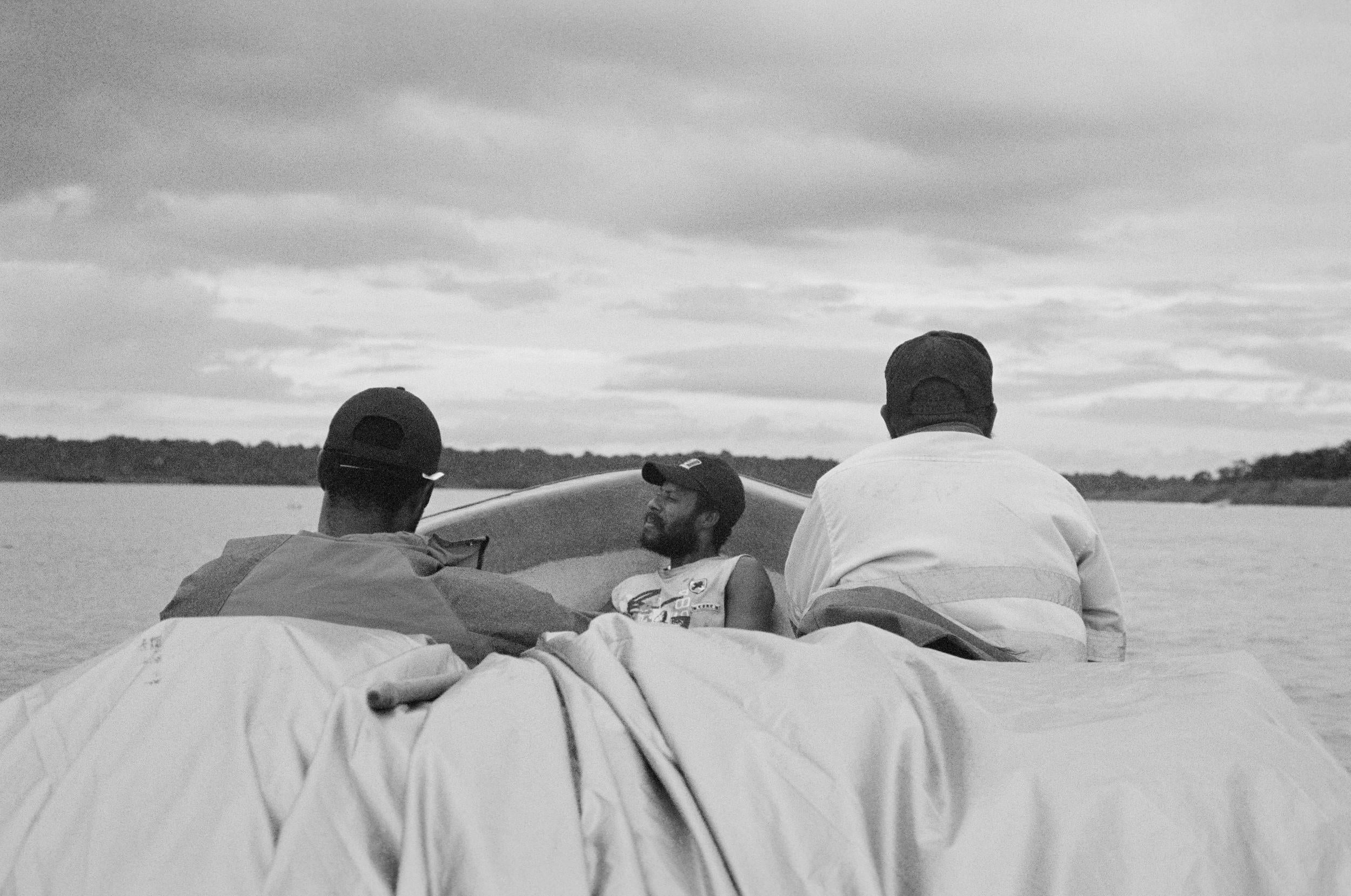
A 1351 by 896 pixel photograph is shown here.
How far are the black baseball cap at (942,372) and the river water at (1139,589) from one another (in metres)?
0.74

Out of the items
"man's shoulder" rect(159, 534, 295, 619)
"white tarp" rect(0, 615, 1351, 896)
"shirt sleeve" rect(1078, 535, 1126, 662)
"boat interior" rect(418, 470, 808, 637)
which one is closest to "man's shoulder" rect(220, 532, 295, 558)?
"man's shoulder" rect(159, 534, 295, 619)

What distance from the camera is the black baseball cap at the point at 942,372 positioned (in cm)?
286

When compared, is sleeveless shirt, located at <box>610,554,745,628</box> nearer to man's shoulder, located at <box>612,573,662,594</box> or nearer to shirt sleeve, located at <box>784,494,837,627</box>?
man's shoulder, located at <box>612,573,662,594</box>

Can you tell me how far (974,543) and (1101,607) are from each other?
1.44 feet

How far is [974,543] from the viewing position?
254 cm

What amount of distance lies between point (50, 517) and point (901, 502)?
136ft

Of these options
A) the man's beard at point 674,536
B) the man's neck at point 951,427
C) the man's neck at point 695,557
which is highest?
the man's neck at point 951,427

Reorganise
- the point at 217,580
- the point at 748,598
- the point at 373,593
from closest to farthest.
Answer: the point at 373,593, the point at 217,580, the point at 748,598

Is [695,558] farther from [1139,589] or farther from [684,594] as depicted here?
[1139,589]

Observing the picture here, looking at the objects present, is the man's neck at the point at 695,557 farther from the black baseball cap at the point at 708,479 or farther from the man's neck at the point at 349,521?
→ the man's neck at the point at 349,521

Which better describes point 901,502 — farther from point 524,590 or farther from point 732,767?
point 732,767

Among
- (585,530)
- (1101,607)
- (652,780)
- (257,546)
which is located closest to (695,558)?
(585,530)

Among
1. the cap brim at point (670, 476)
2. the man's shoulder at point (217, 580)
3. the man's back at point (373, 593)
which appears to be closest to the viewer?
the man's back at point (373, 593)

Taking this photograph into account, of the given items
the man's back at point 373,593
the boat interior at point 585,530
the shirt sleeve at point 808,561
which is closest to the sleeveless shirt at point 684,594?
the boat interior at point 585,530
